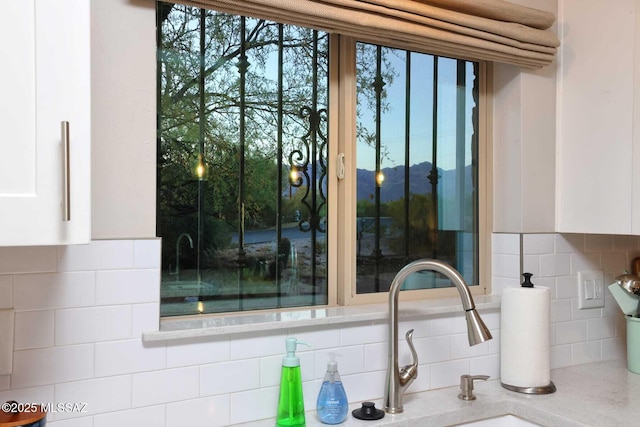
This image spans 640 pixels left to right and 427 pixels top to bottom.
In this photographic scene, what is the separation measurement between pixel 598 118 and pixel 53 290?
1.68 metres

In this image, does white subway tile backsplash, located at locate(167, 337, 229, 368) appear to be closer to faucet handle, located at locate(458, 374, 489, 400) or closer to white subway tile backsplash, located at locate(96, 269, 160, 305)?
white subway tile backsplash, located at locate(96, 269, 160, 305)

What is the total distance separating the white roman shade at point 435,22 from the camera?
1337 millimetres

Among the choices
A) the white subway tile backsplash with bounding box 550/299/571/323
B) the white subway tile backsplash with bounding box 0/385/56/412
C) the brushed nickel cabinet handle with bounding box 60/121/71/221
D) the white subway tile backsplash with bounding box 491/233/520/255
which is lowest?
the white subway tile backsplash with bounding box 0/385/56/412

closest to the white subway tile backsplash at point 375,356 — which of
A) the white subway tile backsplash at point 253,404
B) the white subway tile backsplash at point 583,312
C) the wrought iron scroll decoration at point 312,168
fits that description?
the white subway tile backsplash at point 253,404

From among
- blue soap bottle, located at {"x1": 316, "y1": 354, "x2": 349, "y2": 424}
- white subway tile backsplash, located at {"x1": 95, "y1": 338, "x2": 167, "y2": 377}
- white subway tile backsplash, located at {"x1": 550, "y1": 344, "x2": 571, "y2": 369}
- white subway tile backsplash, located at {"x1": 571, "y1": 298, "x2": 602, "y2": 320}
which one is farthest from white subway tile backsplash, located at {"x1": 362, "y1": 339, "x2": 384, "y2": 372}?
white subway tile backsplash, located at {"x1": 571, "y1": 298, "x2": 602, "y2": 320}

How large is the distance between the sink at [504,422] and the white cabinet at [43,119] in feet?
3.74

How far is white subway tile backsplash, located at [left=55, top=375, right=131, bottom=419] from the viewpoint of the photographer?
1.15 meters

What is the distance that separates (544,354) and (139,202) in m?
1.22

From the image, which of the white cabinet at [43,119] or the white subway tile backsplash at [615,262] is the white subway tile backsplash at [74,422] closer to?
the white cabinet at [43,119]

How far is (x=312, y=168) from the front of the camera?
5.30 feet

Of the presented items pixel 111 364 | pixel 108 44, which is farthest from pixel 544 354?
pixel 108 44

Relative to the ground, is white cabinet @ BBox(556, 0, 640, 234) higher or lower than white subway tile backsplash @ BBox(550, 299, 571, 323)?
higher

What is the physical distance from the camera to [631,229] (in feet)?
5.39

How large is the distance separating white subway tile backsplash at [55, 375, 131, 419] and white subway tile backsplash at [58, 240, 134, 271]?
0.82 ft
